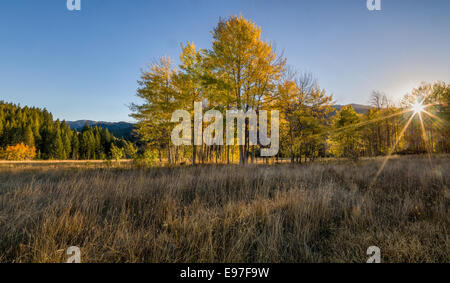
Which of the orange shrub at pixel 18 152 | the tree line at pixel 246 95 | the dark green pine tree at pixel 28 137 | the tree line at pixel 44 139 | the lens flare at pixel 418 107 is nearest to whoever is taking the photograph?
the tree line at pixel 246 95

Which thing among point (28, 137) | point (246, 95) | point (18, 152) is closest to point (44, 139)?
point (28, 137)

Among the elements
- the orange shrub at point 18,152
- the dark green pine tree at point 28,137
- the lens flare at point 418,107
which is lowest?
the orange shrub at point 18,152

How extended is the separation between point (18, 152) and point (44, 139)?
1705 cm

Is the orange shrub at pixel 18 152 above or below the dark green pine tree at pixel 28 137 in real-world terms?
below

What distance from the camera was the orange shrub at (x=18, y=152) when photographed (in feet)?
146

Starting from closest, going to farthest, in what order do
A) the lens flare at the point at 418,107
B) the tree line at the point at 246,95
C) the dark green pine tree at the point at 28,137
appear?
1. the tree line at the point at 246,95
2. the lens flare at the point at 418,107
3. the dark green pine tree at the point at 28,137

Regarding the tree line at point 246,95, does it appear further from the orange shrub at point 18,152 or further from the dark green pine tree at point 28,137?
the dark green pine tree at point 28,137

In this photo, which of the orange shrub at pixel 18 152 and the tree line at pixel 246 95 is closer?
the tree line at pixel 246 95

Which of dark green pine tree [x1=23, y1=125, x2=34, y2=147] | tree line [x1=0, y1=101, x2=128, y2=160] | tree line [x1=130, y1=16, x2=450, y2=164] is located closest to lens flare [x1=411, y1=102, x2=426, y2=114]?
tree line [x1=130, y1=16, x2=450, y2=164]

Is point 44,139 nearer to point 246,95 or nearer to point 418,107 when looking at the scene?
point 246,95

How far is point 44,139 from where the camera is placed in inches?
2355

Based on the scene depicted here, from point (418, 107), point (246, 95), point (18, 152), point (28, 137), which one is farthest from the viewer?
point (28, 137)

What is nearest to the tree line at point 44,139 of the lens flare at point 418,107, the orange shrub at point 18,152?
the orange shrub at point 18,152
